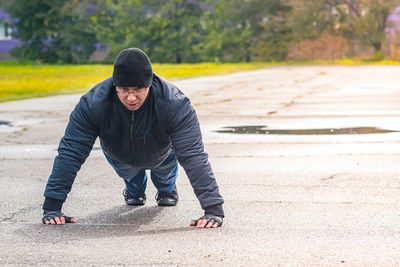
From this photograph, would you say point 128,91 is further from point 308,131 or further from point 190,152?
point 308,131

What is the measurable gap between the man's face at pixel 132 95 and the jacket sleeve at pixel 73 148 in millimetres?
309

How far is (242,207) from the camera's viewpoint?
6156 mm

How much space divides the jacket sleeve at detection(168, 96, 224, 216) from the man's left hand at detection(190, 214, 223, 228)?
3.2 inches

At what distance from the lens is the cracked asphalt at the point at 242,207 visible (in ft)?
15.5

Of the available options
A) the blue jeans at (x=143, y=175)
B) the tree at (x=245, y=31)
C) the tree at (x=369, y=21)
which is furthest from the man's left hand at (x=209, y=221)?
the tree at (x=245, y=31)

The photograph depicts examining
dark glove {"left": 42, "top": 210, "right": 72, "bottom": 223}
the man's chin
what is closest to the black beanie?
the man's chin

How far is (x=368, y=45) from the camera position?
50.8 meters

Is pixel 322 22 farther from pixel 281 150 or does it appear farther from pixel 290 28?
pixel 281 150

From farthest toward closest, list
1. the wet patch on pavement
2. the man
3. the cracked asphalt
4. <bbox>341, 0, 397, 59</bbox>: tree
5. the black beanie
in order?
<bbox>341, 0, 397, 59</bbox>: tree → the wet patch on pavement → the man → the black beanie → the cracked asphalt

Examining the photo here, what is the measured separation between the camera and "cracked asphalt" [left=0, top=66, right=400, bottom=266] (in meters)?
4.73

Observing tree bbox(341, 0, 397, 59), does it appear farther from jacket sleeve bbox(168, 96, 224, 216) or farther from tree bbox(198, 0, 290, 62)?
jacket sleeve bbox(168, 96, 224, 216)

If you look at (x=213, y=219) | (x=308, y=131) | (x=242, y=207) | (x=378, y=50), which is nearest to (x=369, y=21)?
(x=378, y=50)

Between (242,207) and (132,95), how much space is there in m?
1.50

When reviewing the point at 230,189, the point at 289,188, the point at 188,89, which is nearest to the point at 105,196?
the point at 230,189
